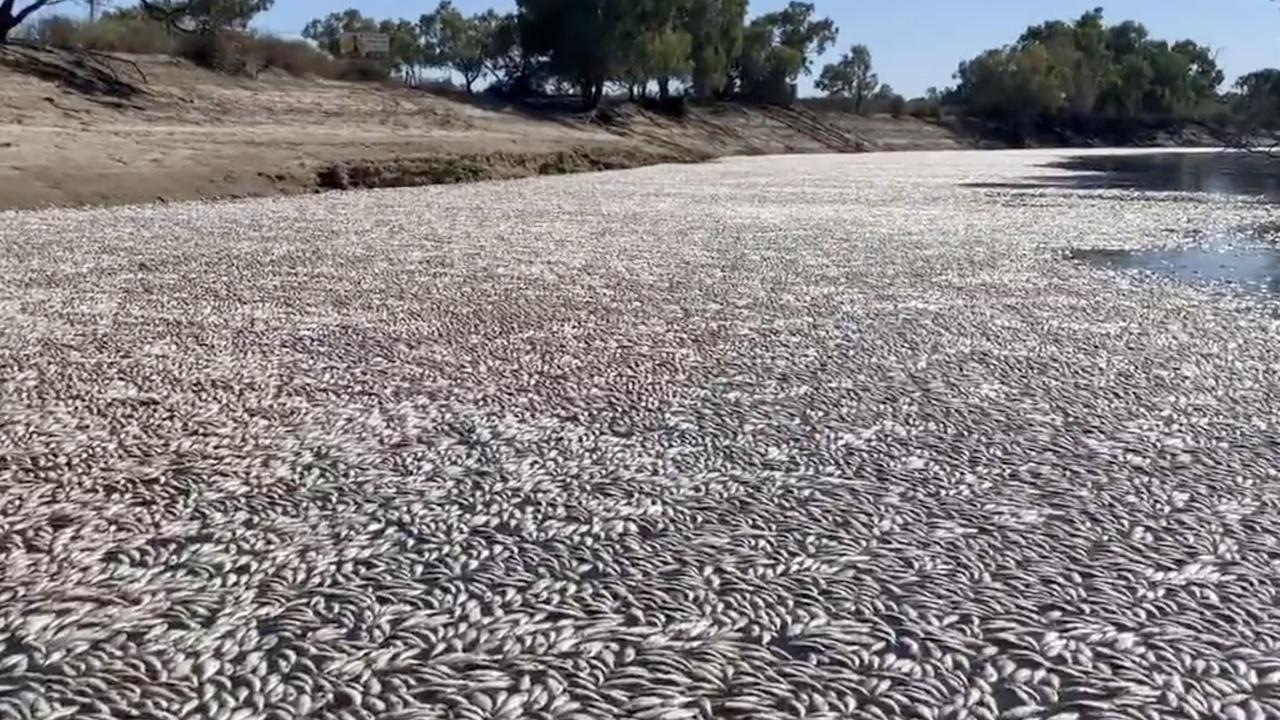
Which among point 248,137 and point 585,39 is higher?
point 585,39

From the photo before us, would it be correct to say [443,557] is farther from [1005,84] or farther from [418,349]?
[1005,84]

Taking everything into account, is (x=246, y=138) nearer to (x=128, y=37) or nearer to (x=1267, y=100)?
(x=128, y=37)

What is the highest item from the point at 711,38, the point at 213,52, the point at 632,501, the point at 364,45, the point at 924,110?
the point at 711,38

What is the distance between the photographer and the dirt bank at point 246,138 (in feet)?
58.6

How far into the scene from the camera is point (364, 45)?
49688 mm

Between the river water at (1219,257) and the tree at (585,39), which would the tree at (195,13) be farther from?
the river water at (1219,257)

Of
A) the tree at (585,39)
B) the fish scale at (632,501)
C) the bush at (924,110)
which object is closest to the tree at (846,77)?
the bush at (924,110)

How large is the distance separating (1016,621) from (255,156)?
2007 centimetres

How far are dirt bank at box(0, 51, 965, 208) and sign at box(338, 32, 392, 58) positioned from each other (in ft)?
25.8

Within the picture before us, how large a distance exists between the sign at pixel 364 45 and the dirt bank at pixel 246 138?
786cm

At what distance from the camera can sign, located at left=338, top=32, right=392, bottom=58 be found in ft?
154

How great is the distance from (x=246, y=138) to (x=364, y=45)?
27.7m

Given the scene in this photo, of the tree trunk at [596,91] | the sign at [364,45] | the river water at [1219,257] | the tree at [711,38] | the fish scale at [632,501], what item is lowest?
the fish scale at [632,501]

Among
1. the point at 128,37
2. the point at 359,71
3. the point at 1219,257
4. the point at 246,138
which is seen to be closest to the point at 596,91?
the point at 359,71
